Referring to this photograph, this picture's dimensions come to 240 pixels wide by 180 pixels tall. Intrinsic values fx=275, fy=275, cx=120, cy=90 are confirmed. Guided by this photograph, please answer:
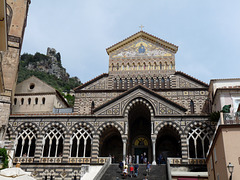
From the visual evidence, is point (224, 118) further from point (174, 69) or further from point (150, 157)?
point (174, 69)

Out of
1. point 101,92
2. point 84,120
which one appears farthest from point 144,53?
point 84,120

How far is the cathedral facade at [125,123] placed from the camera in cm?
2552

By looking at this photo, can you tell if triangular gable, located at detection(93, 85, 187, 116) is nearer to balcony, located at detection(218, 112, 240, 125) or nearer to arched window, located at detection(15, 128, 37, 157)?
arched window, located at detection(15, 128, 37, 157)

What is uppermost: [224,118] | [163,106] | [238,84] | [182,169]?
[238,84]

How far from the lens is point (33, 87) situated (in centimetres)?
3453

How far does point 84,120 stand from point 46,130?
153 inches

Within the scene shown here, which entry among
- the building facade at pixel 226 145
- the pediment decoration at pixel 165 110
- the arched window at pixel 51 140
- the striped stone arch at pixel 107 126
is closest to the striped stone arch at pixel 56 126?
the arched window at pixel 51 140

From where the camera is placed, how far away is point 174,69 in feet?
111

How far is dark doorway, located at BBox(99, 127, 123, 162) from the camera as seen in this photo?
94.7ft

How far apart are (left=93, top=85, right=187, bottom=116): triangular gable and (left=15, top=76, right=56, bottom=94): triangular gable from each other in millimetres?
9770

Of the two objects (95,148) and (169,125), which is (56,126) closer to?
(95,148)

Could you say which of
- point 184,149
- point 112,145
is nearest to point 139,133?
point 112,145

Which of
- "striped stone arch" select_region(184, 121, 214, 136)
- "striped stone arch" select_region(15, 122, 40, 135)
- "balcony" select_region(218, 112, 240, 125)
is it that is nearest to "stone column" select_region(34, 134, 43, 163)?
"striped stone arch" select_region(15, 122, 40, 135)

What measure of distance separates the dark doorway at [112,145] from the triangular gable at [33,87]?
9544 millimetres
